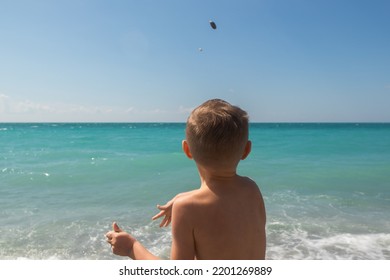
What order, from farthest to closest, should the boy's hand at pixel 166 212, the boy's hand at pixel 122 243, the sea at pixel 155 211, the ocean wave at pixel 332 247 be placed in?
the sea at pixel 155 211, the ocean wave at pixel 332 247, the boy's hand at pixel 166 212, the boy's hand at pixel 122 243

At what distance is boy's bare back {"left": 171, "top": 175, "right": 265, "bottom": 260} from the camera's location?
1.58 m

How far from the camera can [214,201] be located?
1.61 metres

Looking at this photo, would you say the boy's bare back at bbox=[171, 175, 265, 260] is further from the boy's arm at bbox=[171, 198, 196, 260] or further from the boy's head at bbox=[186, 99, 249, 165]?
the boy's head at bbox=[186, 99, 249, 165]

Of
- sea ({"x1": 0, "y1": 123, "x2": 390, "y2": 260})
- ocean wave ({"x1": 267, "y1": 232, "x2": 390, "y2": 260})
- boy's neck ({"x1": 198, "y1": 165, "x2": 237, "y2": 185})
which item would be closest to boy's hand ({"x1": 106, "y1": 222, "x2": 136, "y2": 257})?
boy's neck ({"x1": 198, "y1": 165, "x2": 237, "y2": 185})

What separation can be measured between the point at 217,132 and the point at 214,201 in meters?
0.35

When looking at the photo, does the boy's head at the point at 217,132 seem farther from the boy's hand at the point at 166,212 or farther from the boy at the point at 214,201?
the boy's hand at the point at 166,212

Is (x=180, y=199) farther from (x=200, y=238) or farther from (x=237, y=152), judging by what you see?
(x=237, y=152)

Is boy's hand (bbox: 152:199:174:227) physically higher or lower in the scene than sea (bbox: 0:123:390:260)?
higher

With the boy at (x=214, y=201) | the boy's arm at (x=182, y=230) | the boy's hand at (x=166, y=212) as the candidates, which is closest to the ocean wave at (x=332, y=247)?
the boy's hand at (x=166, y=212)

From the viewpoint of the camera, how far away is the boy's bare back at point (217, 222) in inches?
62.4

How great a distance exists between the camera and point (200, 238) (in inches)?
63.5

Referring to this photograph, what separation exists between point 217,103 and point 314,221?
19.9 ft
